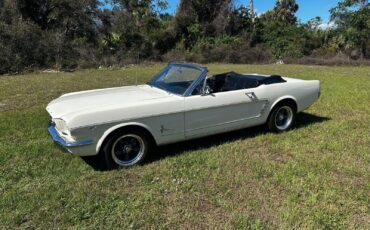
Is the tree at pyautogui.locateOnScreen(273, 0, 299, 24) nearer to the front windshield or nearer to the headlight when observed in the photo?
the front windshield

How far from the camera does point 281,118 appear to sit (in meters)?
5.56

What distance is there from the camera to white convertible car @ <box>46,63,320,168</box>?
3770mm

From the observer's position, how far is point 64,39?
19.5m

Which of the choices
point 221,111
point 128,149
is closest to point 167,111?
point 128,149

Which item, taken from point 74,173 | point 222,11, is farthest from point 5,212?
point 222,11

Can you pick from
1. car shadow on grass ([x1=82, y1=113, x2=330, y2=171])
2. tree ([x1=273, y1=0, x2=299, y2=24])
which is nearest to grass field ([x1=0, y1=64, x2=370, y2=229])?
car shadow on grass ([x1=82, y1=113, x2=330, y2=171])

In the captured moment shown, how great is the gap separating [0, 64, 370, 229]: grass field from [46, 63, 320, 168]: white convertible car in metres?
0.33

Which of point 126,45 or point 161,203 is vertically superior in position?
point 126,45

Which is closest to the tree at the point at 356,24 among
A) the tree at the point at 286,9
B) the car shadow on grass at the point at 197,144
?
the tree at the point at 286,9

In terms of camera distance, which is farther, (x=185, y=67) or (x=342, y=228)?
(x=185, y=67)

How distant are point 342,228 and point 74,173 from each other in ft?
10.2

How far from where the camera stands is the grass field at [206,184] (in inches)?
120

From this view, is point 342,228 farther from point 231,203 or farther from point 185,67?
point 185,67

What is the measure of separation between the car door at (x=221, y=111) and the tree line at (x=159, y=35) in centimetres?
1486
